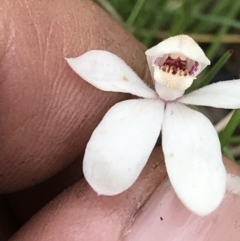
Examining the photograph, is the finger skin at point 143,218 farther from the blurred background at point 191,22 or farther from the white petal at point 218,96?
the blurred background at point 191,22

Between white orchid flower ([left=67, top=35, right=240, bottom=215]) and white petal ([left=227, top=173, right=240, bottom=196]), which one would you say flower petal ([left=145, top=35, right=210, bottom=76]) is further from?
white petal ([left=227, top=173, right=240, bottom=196])

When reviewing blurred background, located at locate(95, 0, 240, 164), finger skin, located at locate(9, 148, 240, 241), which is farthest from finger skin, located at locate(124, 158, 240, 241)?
blurred background, located at locate(95, 0, 240, 164)

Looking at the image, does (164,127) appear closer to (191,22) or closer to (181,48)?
(181,48)

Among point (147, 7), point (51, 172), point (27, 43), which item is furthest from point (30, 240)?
point (147, 7)

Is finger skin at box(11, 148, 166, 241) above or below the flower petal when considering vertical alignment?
below

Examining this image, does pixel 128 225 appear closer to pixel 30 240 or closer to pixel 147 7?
pixel 30 240

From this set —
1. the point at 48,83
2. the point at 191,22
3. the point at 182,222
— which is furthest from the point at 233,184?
the point at 191,22

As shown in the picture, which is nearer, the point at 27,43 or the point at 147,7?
the point at 27,43

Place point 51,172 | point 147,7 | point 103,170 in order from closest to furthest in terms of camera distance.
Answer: point 103,170
point 51,172
point 147,7
